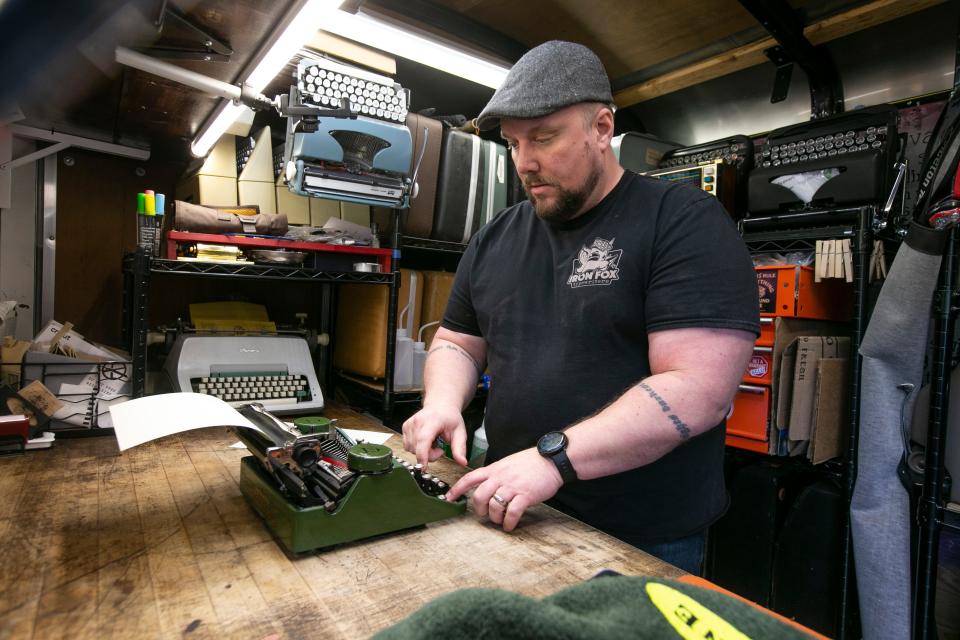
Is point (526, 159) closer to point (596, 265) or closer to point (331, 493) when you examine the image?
point (596, 265)

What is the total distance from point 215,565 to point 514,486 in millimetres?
467

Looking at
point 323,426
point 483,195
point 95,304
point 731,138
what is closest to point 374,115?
point 483,195

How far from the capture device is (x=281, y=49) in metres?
1.51

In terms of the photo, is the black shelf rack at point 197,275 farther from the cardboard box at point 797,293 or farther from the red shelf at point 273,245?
the cardboard box at point 797,293

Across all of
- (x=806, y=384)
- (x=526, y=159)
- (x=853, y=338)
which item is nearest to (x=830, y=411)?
(x=806, y=384)

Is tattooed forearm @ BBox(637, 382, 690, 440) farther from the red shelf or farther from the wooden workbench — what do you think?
the red shelf

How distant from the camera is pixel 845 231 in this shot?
1918 millimetres

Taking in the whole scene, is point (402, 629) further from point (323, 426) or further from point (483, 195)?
point (483, 195)

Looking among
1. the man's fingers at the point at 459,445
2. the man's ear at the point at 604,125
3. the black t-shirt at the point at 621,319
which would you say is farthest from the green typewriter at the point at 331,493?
the man's ear at the point at 604,125

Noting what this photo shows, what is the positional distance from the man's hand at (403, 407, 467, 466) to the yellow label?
669mm

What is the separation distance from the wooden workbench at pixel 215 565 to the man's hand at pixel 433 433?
0.16 meters

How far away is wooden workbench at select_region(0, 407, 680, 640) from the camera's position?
0.67 m

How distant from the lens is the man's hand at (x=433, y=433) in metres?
1.13

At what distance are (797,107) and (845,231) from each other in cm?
90
